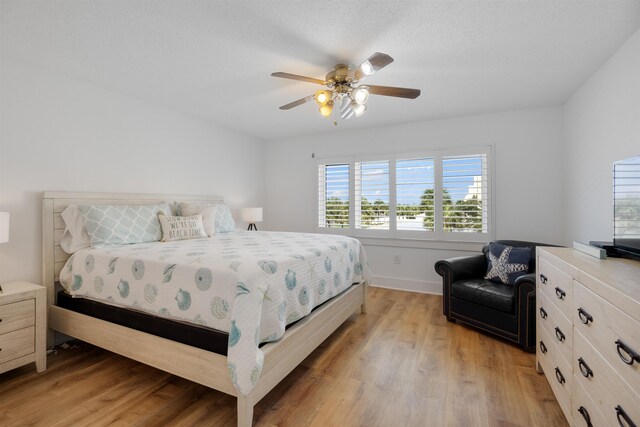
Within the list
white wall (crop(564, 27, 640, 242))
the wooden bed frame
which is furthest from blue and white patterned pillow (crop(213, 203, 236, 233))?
white wall (crop(564, 27, 640, 242))

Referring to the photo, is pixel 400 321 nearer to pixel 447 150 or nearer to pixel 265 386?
pixel 265 386

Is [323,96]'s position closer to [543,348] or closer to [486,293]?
[486,293]

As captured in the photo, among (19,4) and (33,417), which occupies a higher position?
(19,4)

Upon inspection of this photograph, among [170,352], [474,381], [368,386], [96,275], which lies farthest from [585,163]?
[96,275]

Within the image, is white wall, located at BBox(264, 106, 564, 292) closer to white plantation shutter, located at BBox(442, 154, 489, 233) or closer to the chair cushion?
white plantation shutter, located at BBox(442, 154, 489, 233)

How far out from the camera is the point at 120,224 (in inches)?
102

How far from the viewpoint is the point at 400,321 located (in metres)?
3.04

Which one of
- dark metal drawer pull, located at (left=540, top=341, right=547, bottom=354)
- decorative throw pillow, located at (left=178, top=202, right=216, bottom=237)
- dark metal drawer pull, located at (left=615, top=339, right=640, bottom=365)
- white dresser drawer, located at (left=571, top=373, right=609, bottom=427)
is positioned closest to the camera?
dark metal drawer pull, located at (left=615, top=339, right=640, bottom=365)

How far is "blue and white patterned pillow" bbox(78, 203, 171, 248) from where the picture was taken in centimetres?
244

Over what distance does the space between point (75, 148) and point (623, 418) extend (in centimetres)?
393

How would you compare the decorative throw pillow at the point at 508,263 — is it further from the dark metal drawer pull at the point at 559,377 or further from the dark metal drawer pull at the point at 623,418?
the dark metal drawer pull at the point at 623,418

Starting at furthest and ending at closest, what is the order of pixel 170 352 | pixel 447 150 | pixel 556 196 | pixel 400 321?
pixel 447 150 → pixel 556 196 → pixel 400 321 → pixel 170 352

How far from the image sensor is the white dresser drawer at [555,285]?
1520mm

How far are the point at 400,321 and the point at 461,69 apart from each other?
2423 mm
